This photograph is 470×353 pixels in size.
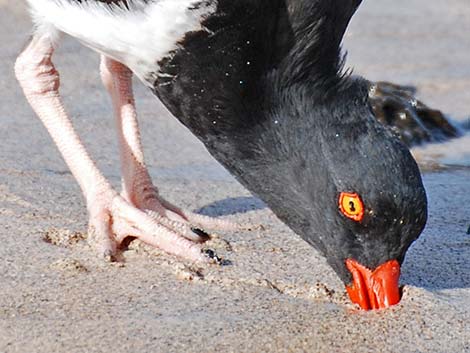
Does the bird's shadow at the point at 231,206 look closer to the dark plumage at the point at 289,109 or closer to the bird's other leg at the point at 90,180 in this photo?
the bird's other leg at the point at 90,180

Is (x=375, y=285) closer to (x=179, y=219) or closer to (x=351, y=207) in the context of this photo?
(x=351, y=207)

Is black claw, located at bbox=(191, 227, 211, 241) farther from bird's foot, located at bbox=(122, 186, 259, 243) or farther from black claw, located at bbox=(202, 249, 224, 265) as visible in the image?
black claw, located at bbox=(202, 249, 224, 265)

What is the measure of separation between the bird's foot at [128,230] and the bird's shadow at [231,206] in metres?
0.46

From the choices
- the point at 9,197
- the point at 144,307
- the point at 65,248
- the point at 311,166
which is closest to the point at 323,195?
the point at 311,166

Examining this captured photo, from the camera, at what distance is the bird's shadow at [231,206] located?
17.0ft

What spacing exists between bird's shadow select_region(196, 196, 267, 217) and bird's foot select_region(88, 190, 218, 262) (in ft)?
1.52

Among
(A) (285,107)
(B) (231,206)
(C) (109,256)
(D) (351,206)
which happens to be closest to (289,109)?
(A) (285,107)

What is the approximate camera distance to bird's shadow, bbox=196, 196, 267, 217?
5172 millimetres

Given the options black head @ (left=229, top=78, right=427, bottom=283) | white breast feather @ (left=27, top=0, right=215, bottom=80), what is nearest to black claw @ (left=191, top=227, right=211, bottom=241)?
black head @ (left=229, top=78, right=427, bottom=283)

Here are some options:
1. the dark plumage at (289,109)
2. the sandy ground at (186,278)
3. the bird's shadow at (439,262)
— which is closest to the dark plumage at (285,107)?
the dark plumage at (289,109)

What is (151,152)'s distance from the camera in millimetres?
6086

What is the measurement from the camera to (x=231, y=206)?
17.3ft

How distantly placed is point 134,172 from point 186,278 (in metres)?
0.89

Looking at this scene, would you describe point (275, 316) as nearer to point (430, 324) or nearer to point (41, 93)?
point (430, 324)
